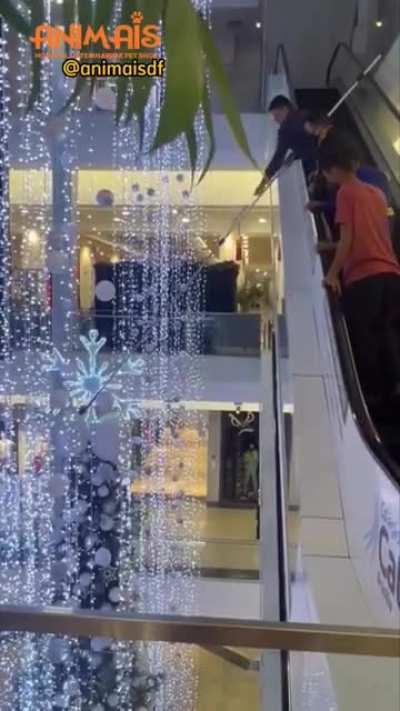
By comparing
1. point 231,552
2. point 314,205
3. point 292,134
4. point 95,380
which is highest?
point 292,134

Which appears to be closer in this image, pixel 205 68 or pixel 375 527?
pixel 205 68

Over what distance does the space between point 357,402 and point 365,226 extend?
90 centimetres

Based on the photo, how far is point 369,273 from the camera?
3307 millimetres

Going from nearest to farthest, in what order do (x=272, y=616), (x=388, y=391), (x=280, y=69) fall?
(x=388, y=391) → (x=272, y=616) → (x=280, y=69)

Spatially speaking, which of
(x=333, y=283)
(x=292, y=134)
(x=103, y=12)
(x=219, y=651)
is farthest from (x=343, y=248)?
(x=103, y=12)

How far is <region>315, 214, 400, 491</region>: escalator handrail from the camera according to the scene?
7.97 feet

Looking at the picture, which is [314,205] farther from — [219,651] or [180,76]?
[180,76]

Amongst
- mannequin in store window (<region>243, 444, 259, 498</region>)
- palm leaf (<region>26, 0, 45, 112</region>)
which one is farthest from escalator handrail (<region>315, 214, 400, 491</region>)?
mannequin in store window (<region>243, 444, 259, 498</region>)

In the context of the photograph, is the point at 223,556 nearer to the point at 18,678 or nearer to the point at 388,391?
the point at 18,678

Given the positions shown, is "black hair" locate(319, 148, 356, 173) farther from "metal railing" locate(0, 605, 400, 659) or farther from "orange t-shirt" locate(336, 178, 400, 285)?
"metal railing" locate(0, 605, 400, 659)

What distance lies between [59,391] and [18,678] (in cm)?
214

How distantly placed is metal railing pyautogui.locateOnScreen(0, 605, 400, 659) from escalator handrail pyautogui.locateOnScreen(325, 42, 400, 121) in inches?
242

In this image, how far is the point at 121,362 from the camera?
716cm

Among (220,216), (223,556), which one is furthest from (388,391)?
(220,216)
